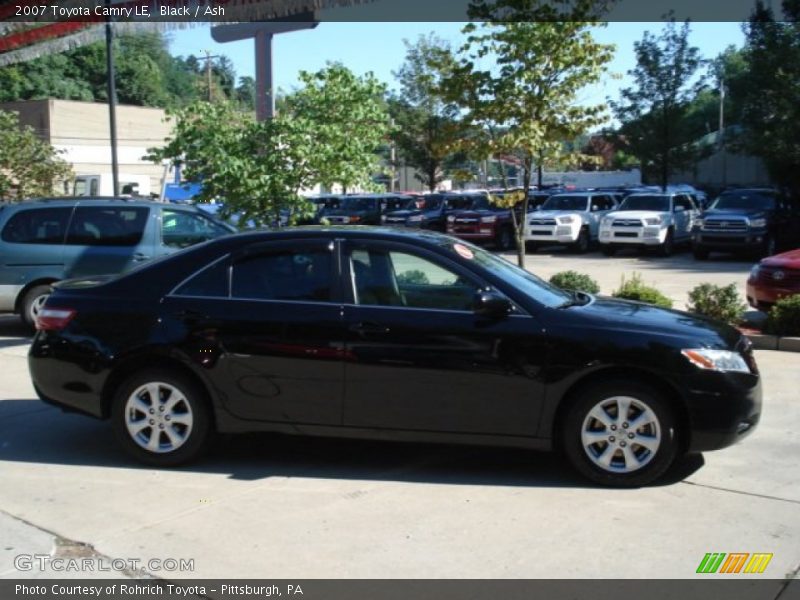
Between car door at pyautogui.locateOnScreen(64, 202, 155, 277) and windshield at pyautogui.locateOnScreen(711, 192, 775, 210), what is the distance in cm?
1625

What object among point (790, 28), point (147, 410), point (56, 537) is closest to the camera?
point (56, 537)

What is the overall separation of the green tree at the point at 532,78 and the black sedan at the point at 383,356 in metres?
6.17

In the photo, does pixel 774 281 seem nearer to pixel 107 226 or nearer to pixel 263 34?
pixel 263 34

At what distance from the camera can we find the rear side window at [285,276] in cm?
578

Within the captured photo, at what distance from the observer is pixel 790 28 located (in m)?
23.4

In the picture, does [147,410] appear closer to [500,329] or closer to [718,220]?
[500,329]

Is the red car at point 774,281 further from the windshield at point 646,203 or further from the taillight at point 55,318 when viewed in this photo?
the windshield at point 646,203

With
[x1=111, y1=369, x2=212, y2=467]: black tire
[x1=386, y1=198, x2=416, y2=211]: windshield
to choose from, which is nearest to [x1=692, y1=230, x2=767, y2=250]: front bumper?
[x1=386, y1=198, x2=416, y2=211]: windshield

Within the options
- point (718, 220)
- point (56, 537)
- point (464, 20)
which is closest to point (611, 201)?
point (718, 220)

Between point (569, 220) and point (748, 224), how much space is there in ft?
16.3

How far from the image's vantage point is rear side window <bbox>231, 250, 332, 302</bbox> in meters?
5.78

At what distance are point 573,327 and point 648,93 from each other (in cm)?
2747

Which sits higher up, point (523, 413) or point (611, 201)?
point (611, 201)

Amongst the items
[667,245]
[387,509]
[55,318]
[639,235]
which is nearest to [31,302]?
[55,318]
